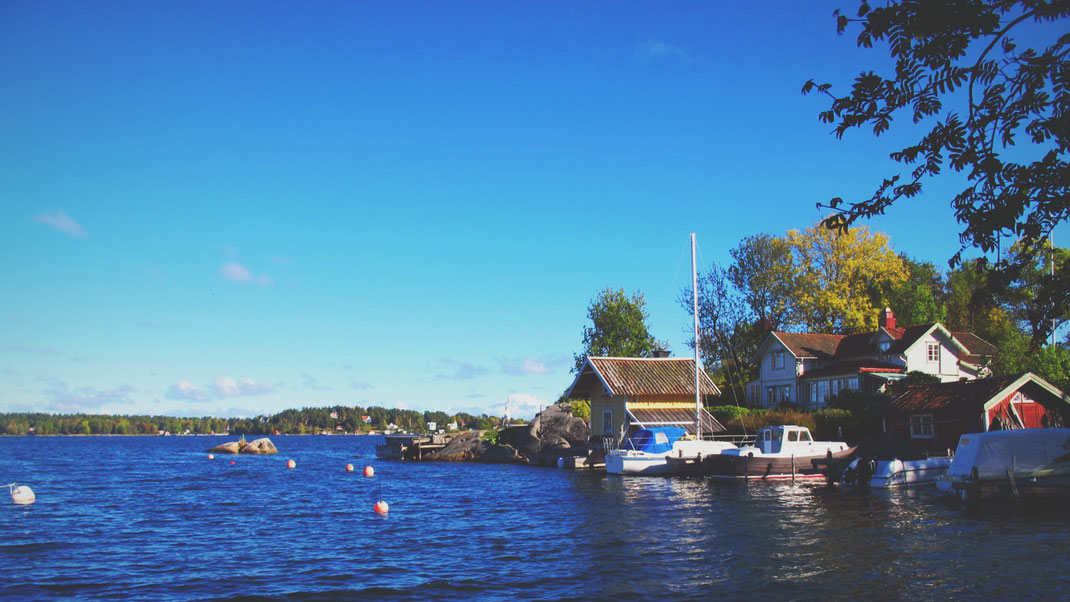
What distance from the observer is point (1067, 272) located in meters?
7.84

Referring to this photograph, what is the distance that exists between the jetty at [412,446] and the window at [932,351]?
44421 mm

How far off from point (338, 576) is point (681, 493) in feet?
69.5

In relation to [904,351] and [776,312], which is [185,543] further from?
[776,312]

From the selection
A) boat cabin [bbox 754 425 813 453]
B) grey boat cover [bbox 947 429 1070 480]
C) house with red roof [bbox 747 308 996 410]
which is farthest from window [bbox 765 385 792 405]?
grey boat cover [bbox 947 429 1070 480]

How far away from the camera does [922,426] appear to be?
48344 mm

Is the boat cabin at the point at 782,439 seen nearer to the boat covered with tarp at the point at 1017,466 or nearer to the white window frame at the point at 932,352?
the boat covered with tarp at the point at 1017,466

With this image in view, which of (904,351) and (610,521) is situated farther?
(904,351)

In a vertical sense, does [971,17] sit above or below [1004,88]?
above

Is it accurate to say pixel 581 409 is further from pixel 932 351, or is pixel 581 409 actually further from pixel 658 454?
pixel 932 351

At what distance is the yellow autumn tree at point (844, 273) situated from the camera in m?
68.0

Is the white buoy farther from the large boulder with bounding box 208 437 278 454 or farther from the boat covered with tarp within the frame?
the large boulder with bounding box 208 437 278 454

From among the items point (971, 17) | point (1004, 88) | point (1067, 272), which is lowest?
point (1067, 272)

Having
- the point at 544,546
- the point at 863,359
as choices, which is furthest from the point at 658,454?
the point at 544,546

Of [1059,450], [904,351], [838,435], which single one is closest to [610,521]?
[1059,450]
